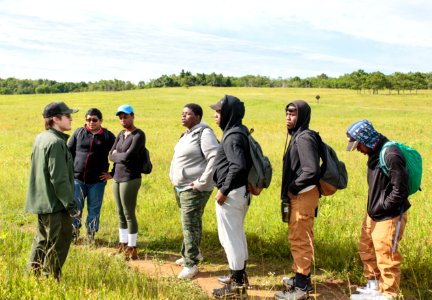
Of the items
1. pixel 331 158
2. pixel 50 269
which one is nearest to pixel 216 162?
pixel 331 158

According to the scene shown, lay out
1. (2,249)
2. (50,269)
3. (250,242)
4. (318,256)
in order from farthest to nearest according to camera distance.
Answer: (250,242)
(318,256)
(2,249)
(50,269)

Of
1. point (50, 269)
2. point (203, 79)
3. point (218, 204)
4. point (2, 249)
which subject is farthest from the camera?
point (203, 79)

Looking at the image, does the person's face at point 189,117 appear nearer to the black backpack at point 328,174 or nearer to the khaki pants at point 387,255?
the black backpack at point 328,174

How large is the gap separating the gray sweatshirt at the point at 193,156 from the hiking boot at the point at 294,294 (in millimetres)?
1584

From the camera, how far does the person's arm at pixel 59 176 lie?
13.4 feet

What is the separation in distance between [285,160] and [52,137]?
2.61 meters

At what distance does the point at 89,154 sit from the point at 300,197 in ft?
12.0

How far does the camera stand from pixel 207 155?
203 inches

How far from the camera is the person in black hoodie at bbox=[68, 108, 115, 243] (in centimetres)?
643

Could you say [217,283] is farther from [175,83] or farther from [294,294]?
[175,83]

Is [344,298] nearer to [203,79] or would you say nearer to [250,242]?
[250,242]

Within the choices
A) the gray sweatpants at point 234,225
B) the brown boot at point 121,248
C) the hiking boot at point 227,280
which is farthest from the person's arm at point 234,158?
the brown boot at point 121,248

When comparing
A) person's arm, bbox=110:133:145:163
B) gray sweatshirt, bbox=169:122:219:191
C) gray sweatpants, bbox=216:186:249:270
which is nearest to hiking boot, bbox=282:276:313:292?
gray sweatpants, bbox=216:186:249:270

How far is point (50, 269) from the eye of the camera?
4.07 m
